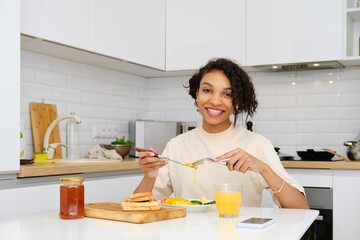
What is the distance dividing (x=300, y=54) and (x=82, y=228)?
2719mm

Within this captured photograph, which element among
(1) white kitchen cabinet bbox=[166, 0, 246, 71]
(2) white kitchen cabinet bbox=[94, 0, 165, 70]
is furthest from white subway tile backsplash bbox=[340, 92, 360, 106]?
(2) white kitchen cabinet bbox=[94, 0, 165, 70]

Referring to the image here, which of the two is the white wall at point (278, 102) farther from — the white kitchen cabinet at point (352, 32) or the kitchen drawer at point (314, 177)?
the kitchen drawer at point (314, 177)

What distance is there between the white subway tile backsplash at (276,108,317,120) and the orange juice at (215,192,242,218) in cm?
260

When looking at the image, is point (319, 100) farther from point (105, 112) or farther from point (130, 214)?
point (130, 214)


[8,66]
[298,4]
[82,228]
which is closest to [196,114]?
[298,4]

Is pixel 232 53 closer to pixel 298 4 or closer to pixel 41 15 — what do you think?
pixel 298 4

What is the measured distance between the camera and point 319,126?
3.88 metres

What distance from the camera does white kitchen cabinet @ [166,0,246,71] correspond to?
385 centimetres

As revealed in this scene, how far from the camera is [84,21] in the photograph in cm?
314

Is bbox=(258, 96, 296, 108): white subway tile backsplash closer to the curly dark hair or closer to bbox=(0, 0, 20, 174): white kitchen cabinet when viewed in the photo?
the curly dark hair

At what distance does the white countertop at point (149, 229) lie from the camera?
3.90 feet

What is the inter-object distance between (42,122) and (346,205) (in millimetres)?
2117

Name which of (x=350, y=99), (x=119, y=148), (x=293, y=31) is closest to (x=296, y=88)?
(x=350, y=99)

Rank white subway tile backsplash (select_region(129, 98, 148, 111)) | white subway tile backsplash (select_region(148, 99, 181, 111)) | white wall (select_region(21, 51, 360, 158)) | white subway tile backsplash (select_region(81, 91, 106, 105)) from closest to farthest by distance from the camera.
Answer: white wall (select_region(21, 51, 360, 158))
white subway tile backsplash (select_region(81, 91, 106, 105))
white subway tile backsplash (select_region(129, 98, 148, 111))
white subway tile backsplash (select_region(148, 99, 181, 111))
